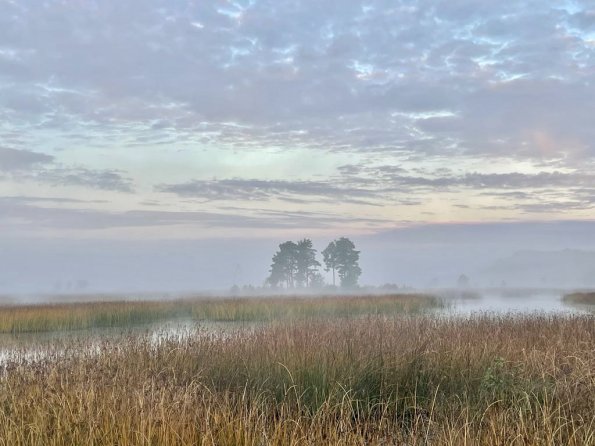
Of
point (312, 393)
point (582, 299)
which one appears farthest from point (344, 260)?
point (312, 393)

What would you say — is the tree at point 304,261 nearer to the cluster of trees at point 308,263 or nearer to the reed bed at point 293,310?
the cluster of trees at point 308,263

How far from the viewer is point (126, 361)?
9289 millimetres

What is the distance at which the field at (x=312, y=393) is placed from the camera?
4.85 meters

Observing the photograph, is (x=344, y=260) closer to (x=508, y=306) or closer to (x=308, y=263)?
(x=308, y=263)

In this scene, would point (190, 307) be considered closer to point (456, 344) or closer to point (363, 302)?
point (363, 302)

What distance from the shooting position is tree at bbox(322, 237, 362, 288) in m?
92.9

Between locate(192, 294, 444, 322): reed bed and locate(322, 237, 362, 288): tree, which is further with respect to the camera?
locate(322, 237, 362, 288): tree

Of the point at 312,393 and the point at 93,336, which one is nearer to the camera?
the point at 312,393

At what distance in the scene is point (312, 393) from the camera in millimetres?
7359

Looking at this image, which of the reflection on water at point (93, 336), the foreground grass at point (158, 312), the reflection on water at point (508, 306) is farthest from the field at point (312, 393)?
the foreground grass at point (158, 312)

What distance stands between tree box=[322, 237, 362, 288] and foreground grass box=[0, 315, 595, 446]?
267 feet

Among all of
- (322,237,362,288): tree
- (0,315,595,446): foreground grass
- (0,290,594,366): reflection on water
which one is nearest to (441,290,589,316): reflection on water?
(0,290,594,366): reflection on water

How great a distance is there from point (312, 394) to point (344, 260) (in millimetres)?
86200

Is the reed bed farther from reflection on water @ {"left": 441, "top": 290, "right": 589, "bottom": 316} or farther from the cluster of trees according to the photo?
the cluster of trees
